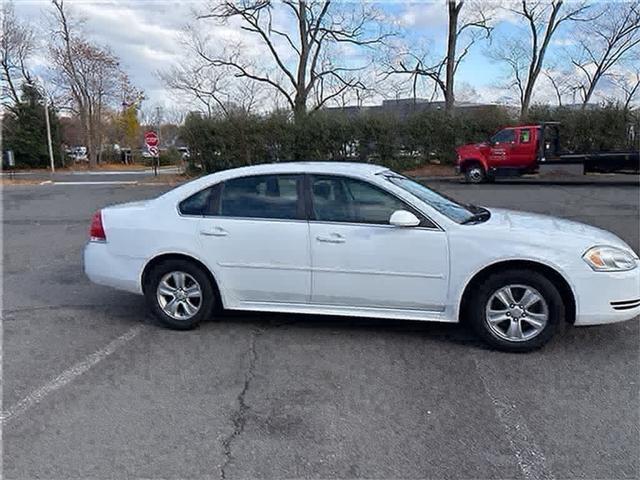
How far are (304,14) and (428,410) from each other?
2737 cm

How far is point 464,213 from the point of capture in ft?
13.6

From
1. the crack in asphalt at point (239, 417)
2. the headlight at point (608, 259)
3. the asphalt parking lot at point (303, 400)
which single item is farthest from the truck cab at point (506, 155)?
the crack in asphalt at point (239, 417)

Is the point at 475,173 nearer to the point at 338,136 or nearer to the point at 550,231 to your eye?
the point at 338,136

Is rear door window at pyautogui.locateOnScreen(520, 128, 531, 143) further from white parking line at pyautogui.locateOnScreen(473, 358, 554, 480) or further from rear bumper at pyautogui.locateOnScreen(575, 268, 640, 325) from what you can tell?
white parking line at pyautogui.locateOnScreen(473, 358, 554, 480)

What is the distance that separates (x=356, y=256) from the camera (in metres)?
3.82

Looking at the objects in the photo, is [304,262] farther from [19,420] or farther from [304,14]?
[304,14]

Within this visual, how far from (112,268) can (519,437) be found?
12.0 ft

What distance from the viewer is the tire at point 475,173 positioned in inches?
712

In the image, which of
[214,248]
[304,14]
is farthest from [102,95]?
[214,248]

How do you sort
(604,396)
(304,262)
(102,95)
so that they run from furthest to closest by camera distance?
(102,95)
(304,262)
(604,396)

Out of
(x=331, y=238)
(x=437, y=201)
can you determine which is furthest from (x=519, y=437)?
(x=437, y=201)

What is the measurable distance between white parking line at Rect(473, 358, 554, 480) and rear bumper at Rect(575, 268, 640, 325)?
976 mm

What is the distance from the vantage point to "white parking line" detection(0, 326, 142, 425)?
2.93 m

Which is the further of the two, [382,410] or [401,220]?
[401,220]
